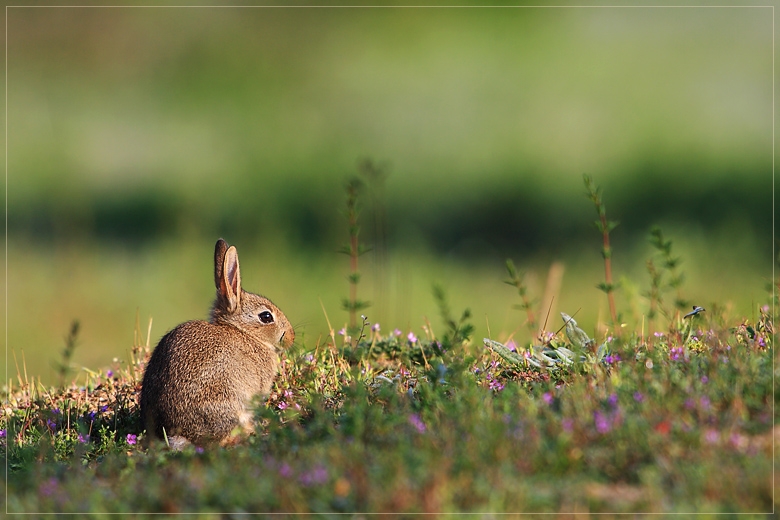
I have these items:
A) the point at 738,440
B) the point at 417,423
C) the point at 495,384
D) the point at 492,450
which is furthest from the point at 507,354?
the point at 738,440

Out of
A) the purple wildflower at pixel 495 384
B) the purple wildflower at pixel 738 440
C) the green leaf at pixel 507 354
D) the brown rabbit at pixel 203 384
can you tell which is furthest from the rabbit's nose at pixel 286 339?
the purple wildflower at pixel 738 440

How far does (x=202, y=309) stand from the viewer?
34.8ft

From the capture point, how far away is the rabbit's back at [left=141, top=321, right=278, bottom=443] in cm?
574

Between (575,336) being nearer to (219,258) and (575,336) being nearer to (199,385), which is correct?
(199,385)

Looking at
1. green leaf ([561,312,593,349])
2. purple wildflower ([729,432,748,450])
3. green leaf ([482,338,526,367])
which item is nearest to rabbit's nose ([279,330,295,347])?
green leaf ([482,338,526,367])

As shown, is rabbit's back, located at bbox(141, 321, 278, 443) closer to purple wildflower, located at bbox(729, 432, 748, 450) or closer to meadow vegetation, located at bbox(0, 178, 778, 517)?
meadow vegetation, located at bbox(0, 178, 778, 517)

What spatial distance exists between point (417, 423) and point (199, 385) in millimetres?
1717

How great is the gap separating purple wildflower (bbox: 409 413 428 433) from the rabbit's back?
134 cm

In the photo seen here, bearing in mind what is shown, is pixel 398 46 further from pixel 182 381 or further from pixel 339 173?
pixel 182 381

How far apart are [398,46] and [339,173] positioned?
11.8 ft

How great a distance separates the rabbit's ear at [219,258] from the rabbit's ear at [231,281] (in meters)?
0.02

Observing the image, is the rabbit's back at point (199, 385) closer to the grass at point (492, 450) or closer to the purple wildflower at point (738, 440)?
the grass at point (492, 450)

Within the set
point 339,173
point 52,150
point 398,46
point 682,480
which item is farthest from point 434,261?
point 682,480

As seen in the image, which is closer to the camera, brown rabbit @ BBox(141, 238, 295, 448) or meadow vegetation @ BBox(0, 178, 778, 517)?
meadow vegetation @ BBox(0, 178, 778, 517)
